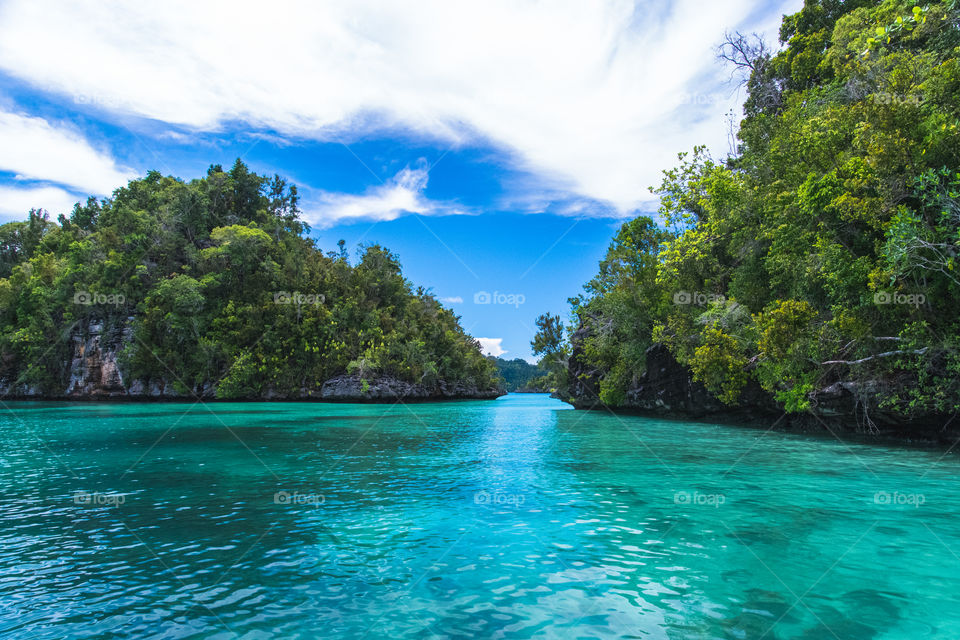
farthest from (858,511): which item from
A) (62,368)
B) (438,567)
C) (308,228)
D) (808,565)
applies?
(308,228)

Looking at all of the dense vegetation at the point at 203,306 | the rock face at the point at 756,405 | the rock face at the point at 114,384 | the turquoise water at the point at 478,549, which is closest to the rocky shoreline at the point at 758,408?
the rock face at the point at 756,405

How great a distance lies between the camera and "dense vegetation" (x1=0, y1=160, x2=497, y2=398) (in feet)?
209

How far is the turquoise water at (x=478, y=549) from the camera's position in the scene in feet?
16.6

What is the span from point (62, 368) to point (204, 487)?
2903 inches

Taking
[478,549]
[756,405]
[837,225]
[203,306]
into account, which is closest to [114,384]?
[203,306]

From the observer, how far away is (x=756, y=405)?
Result: 28641 millimetres

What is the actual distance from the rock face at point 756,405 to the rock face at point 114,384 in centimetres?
2931

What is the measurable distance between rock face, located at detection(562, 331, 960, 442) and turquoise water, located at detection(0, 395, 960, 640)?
5.00 m

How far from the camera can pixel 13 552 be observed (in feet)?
22.9

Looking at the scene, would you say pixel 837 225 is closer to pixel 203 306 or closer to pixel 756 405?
pixel 756 405

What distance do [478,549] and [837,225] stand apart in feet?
64.2

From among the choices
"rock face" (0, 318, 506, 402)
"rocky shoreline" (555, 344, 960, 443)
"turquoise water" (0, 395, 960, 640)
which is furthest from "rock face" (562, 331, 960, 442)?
"rock face" (0, 318, 506, 402)

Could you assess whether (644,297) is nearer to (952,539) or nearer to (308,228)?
(952,539)

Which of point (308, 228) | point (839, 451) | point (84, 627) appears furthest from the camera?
point (308, 228)
